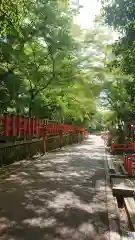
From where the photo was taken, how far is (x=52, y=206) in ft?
18.6

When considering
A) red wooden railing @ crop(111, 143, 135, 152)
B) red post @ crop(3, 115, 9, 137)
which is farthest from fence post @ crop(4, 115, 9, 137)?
red wooden railing @ crop(111, 143, 135, 152)

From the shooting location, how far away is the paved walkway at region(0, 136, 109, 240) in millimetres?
4355

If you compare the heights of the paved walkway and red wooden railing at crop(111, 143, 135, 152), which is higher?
red wooden railing at crop(111, 143, 135, 152)

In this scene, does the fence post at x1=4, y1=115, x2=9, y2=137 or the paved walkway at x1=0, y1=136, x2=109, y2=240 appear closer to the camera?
Result: the paved walkway at x1=0, y1=136, x2=109, y2=240

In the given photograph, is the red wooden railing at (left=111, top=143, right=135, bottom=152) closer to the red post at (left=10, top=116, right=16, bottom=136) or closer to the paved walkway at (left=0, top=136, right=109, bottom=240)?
the paved walkway at (left=0, top=136, right=109, bottom=240)

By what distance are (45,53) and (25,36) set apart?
59.7 inches

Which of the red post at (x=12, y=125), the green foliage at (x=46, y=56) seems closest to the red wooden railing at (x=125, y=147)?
the green foliage at (x=46, y=56)

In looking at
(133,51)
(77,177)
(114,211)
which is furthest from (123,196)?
(133,51)

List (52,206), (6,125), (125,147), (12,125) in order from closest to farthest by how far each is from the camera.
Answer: (52,206) → (6,125) → (12,125) → (125,147)

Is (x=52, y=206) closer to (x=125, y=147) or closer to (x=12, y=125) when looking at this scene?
(x=12, y=125)

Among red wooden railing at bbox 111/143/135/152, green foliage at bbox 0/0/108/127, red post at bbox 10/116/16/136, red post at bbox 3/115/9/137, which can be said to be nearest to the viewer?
red post at bbox 3/115/9/137

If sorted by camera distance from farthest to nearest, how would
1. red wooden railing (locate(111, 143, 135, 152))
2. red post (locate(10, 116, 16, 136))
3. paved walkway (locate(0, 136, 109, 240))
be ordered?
red wooden railing (locate(111, 143, 135, 152))
red post (locate(10, 116, 16, 136))
paved walkway (locate(0, 136, 109, 240))

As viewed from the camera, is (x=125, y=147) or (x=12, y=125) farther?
(x=125, y=147)

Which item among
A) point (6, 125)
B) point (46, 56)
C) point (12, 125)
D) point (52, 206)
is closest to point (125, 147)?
point (46, 56)
